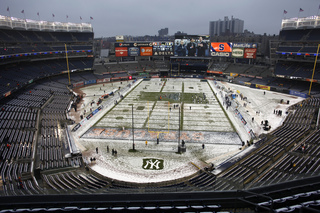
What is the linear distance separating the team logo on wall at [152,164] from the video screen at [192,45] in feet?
208

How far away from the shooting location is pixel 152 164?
2270 cm

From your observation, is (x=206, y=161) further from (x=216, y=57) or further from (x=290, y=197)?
(x=216, y=57)

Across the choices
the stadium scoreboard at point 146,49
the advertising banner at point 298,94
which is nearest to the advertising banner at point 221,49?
the stadium scoreboard at point 146,49

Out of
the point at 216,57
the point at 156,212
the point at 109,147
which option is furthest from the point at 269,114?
the point at 216,57

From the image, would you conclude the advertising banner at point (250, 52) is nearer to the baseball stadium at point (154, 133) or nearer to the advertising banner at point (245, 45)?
the baseball stadium at point (154, 133)

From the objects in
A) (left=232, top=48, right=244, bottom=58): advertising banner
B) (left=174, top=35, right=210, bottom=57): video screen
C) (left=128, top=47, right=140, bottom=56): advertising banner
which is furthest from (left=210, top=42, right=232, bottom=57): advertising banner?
(left=128, top=47, right=140, bottom=56): advertising banner

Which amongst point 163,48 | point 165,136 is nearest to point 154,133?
point 165,136

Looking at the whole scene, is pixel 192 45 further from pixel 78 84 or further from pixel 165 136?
pixel 165 136

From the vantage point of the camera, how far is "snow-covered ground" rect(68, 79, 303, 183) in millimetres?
22016

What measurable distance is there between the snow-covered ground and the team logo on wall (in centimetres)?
10

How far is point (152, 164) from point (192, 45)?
6542cm

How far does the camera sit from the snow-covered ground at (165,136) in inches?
867

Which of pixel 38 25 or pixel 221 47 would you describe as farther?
pixel 221 47

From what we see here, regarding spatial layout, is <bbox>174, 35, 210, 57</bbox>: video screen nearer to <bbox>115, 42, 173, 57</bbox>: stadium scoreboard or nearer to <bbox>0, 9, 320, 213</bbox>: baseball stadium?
<bbox>115, 42, 173, 57</bbox>: stadium scoreboard
